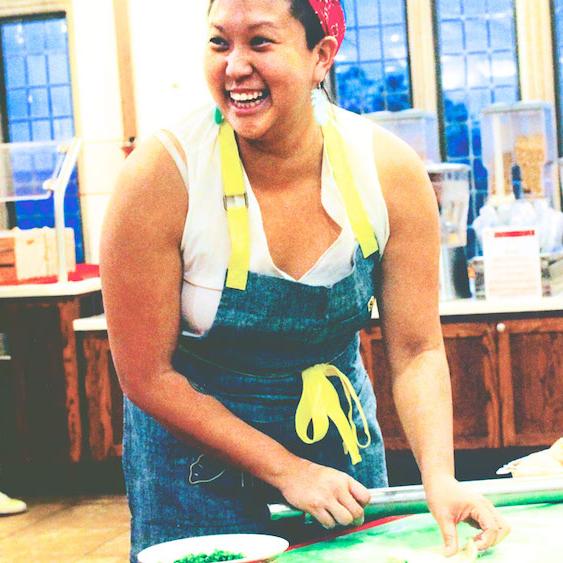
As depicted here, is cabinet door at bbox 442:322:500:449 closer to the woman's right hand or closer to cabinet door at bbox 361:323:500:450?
cabinet door at bbox 361:323:500:450

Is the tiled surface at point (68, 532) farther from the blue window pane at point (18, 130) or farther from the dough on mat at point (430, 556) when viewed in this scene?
the dough on mat at point (430, 556)

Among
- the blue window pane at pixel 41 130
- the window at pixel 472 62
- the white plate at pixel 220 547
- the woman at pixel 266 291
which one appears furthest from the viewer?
the blue window pane at pixel 41 130

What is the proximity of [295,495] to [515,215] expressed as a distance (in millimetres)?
3615

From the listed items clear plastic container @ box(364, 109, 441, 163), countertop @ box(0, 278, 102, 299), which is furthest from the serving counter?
countertop @ box(0, 278, 102, 299)

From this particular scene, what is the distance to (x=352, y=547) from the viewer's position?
148cm

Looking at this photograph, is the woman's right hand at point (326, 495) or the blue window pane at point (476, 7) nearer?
the woman's right hand at point (326, 495)

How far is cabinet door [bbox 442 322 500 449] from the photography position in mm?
4844

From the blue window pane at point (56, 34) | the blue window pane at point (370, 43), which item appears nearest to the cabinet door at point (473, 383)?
the blue window pane at point (370, 43)

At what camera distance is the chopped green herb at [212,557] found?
1307 mm

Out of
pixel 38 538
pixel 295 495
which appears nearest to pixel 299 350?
pixel 295 495

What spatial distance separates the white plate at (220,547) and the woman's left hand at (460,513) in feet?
0.81

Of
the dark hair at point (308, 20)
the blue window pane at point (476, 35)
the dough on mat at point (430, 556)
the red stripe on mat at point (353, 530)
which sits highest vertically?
the blue window pane at point (476, 35)

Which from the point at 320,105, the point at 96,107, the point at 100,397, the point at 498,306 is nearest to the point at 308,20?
the point at 320,105

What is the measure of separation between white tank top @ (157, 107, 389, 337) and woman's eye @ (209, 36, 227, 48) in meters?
0.14
